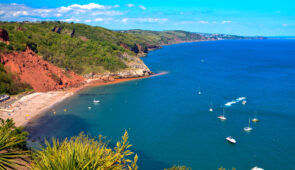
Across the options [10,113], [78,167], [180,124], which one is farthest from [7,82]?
[78,167]

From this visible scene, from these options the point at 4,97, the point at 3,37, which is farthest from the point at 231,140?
the point at 3,37

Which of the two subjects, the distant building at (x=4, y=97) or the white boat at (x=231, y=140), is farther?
the distant building at (x=4, y=97)

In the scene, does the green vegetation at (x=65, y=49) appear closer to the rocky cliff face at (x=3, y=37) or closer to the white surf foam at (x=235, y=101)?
the rocky cliff face at (x=3, y=37)

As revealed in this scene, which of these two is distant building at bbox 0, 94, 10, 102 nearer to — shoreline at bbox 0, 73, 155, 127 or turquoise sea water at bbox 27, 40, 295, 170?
shoreline at bbox 0, 73, 155, 127

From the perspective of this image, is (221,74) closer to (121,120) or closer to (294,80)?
(294,80)

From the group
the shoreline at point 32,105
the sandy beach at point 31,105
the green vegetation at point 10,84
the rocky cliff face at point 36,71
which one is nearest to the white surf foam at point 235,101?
the shoreline at point 32,105

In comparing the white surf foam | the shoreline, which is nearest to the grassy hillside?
the shoreline

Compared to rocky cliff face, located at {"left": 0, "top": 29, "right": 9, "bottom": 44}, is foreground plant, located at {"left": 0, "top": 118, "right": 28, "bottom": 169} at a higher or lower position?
lower
